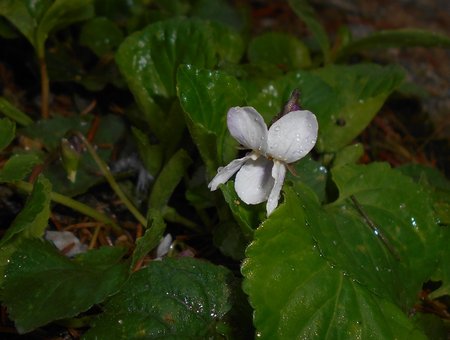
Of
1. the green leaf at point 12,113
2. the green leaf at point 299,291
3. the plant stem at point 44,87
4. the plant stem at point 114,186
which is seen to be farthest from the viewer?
the plant stem at point 44,87

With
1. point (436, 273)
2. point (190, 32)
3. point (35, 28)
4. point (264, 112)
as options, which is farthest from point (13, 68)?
point (436, 273)

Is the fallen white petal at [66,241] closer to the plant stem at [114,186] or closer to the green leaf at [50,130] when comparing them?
the plant stem at [114,186]

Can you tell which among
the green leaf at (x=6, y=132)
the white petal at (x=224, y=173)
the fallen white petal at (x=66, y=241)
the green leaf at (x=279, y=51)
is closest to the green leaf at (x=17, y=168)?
the green leaf at (x=6, y=132)

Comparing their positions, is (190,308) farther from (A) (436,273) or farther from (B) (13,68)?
(B) (13,68)

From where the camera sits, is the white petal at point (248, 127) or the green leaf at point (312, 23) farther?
the green leaf at point (312, 23)

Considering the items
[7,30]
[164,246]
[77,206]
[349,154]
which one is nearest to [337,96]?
[349,154]

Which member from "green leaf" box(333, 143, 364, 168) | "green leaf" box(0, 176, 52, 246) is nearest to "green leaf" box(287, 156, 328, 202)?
"green leaf" box(333, 143, 364, 168)

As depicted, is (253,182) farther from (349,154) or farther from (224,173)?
(349,154)
